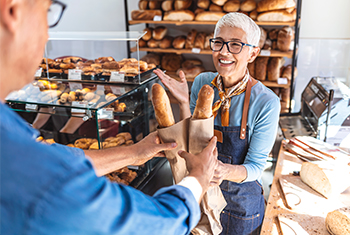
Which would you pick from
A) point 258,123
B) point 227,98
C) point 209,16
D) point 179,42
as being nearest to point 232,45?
point 227,98

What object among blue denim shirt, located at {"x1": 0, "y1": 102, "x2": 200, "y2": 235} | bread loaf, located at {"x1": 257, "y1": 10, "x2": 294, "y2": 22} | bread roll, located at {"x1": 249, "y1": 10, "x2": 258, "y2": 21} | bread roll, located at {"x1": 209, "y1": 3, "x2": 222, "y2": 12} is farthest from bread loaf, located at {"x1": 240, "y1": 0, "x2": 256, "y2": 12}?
blue denim shirt, located at {"x1": 0, "y1": 102, "x2": 200, "y2": 235}

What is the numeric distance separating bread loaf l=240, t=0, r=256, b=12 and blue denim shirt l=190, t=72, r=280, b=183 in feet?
7.64

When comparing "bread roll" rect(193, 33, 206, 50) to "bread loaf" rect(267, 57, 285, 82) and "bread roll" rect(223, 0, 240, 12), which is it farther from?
"bread loaf" rect(267, 57, 285, 82)

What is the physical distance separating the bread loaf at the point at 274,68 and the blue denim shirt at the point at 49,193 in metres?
3.34

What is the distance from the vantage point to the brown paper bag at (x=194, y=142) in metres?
1.08

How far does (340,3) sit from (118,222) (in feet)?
13.2


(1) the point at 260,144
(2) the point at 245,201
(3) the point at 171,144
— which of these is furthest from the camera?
(2) the point at 245,201

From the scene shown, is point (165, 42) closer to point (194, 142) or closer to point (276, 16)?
point (276, 16)

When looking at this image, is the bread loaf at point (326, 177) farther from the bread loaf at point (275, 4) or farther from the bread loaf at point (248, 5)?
the bread loaf at point (248, 5)

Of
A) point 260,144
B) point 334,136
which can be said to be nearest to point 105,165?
point 260,144

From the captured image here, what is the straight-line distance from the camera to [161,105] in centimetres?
107

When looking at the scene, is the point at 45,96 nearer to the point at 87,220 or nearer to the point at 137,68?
the point at 137,68

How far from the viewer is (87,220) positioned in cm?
52

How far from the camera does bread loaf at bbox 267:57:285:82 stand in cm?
354
